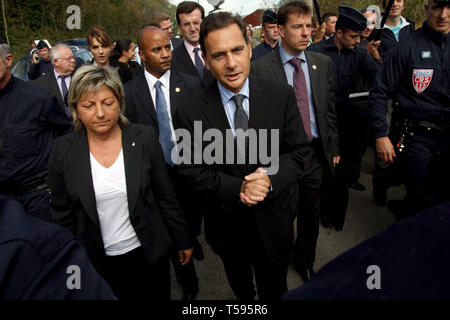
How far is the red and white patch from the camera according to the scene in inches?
99.2

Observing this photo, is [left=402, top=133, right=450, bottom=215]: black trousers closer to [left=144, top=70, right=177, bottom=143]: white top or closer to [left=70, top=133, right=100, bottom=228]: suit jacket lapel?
[left=144, top=70, right=177, bottom=143]: white top

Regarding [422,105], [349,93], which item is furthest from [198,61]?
[422,105]

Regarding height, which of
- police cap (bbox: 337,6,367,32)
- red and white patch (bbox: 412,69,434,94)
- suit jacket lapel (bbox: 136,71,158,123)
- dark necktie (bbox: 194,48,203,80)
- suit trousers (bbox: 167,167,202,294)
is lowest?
suit trousers (bbox: 167,167,202,294)

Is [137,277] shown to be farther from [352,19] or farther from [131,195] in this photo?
[352,19]

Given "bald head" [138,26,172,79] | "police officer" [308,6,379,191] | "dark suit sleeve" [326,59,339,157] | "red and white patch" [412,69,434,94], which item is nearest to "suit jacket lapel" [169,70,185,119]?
"bald head" [138,26,172,79]

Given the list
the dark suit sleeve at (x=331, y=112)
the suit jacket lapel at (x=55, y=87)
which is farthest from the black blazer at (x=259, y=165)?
the suit jacket lapel at (x=55, y=87)

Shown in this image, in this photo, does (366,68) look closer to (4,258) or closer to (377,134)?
(377,134)

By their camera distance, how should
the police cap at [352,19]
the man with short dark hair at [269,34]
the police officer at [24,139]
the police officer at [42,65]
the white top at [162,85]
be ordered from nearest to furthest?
1. the police officer at [24,139]
2. the white top at [162,85]
3. the police cap at [352,19]
4. the man with short dark hair at [269,34]
5. the police officer at [42,65]

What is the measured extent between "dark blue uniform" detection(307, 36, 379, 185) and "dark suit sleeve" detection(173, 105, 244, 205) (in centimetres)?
257

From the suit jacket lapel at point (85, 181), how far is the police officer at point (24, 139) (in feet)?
2.62

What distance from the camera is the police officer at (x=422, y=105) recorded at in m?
2.49

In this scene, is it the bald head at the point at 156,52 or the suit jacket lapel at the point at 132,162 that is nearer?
the suit jacket lapel at the point at 132,162

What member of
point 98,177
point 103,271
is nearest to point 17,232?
point 98,177

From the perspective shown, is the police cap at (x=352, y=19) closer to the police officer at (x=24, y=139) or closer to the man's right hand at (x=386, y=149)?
the man's right hand at (x=386, y=149)
